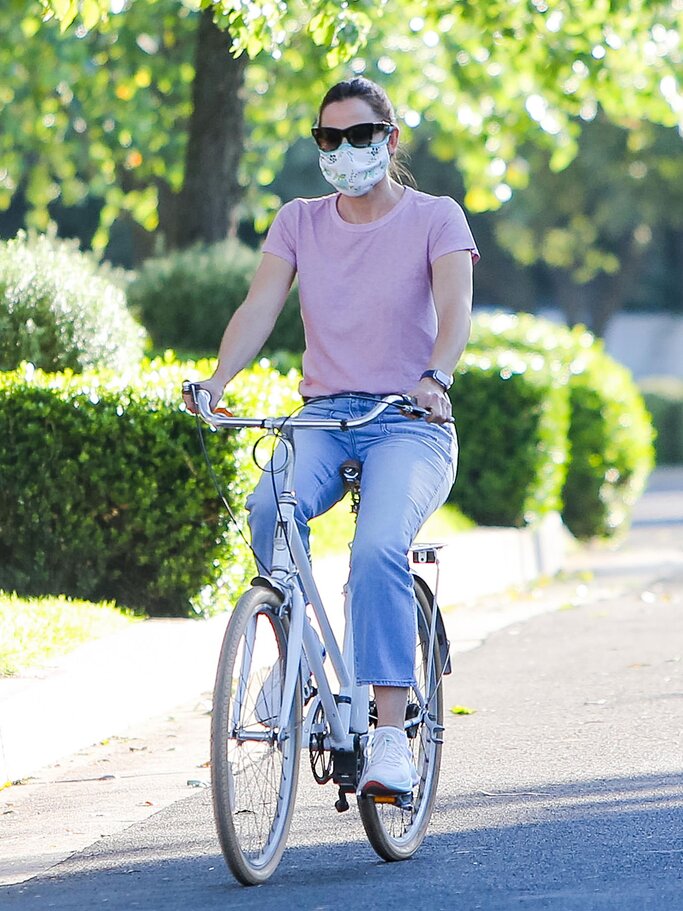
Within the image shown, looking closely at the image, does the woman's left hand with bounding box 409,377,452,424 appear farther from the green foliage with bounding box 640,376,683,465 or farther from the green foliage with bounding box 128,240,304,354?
the green foliage with bounding box 640,376,683,465

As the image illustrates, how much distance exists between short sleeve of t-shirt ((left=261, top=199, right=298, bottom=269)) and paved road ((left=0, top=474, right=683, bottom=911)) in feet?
5.33

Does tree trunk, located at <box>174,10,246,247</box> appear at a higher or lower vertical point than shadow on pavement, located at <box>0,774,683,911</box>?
higher

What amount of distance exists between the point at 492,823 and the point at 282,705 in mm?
1022

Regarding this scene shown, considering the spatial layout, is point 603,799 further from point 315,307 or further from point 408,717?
point 315,307

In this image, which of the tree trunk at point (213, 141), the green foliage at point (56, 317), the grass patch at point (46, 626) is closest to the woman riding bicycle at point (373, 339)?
the grass patch at point (46, 626)

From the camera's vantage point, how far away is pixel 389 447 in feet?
15.0

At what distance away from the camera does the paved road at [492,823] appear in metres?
4.28

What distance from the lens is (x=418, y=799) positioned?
4891 millimetres

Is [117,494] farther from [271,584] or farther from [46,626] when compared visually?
[271,584]

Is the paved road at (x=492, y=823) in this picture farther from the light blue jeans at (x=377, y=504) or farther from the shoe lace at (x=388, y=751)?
the light blue jeans at (x=377, y=504)

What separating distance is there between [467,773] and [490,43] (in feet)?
31.1

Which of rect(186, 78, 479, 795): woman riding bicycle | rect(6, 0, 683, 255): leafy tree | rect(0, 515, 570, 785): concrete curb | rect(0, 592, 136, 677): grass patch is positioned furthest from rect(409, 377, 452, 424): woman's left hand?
rect(6, 0, 683, 255): leafy tree

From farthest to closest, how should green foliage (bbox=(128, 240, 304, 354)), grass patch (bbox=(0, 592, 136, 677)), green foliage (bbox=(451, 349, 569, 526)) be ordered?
green foliage (bbox=(128, 240, 304, 354)) < green foliage (bbox=(451, 349, 569, 526)) < grass patch (bbox=(0, 592, 136, 677))

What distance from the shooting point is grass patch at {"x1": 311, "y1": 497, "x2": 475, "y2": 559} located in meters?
9.99
